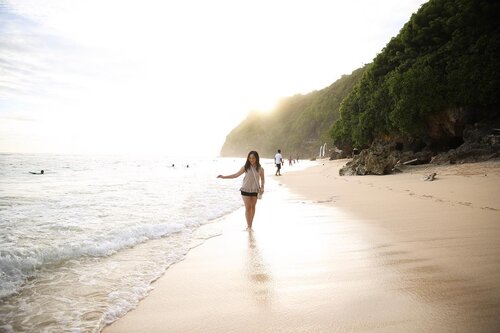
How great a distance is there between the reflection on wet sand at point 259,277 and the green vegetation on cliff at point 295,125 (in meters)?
60.8

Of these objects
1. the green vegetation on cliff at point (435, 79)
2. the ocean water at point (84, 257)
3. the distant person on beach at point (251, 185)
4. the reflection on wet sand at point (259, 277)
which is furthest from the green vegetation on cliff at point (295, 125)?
the reflection on wet sand at point (259, 277)

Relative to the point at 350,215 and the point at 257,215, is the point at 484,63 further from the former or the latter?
the point at 257,215

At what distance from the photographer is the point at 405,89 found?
817 inches

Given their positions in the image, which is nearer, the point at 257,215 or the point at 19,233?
the point at 19,233

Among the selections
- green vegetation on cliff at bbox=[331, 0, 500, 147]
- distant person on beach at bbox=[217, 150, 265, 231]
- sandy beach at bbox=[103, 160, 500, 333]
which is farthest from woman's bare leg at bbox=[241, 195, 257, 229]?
green vegetation on cliff at bbox=[331, 0, 500, 147]

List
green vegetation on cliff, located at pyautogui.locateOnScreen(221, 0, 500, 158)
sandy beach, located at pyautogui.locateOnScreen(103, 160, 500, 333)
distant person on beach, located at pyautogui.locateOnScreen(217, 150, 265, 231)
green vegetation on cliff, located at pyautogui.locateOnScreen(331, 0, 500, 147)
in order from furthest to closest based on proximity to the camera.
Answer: green vegetation on cliff, located at pyautogui.locateOnScreen(221, 0, 500, 158), green vegetation on cliff, located at pyautogui.locateOnScreen(331, 0, 500, 147), distant person on beach, located at pyautogui.locateOnScreen(217, 150, 265, 231), sandy beach, located at pyautogui.locateOnScreen(103, 160, 500, 333)

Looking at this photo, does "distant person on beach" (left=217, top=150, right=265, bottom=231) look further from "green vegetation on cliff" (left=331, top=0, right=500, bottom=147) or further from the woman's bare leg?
"green vegetation on cliff" (left=331, top=0, right=500, bottom=147)

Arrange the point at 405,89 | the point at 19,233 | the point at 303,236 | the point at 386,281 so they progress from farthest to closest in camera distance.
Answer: the point at 405,89 → the point at 19,233 → the point at 303,236 → the point at 386,281

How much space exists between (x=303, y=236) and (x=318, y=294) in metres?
2.31

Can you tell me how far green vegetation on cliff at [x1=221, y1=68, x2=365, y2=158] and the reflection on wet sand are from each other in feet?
199

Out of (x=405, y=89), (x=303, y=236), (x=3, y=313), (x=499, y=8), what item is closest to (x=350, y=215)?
(x=303, y=236)

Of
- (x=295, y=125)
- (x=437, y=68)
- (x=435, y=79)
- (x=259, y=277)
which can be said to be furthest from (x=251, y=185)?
(x=295, y=125)

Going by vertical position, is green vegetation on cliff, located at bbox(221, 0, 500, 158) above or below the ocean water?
above

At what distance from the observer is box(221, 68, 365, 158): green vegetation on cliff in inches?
3831
